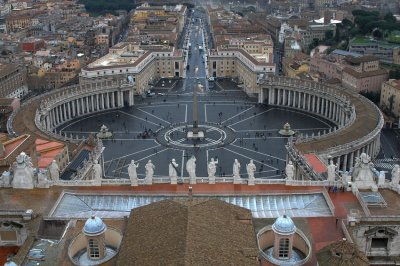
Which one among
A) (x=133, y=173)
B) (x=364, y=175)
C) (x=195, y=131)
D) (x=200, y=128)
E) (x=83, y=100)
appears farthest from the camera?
(x=83, y=100)

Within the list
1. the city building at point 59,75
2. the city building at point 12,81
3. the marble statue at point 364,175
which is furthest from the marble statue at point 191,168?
the city building at point 59,75

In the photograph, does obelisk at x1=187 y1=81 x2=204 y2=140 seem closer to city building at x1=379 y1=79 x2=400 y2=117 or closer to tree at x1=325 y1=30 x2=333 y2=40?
city building at x1=379 y1=79 x2=400 y2=117

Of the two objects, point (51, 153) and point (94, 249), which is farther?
point (51, 153)

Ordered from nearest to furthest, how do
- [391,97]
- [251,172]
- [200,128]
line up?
[251,172] → [200,128] → [391,97]

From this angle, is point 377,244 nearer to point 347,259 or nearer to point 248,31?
point 347,259

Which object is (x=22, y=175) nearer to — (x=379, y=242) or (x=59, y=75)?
(x=379, y=242)

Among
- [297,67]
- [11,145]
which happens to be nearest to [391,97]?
[297,67]

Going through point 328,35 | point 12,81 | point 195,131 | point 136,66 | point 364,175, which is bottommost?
point 195,131

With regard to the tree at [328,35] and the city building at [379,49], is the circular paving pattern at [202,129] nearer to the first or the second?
the city building at [379,49]
